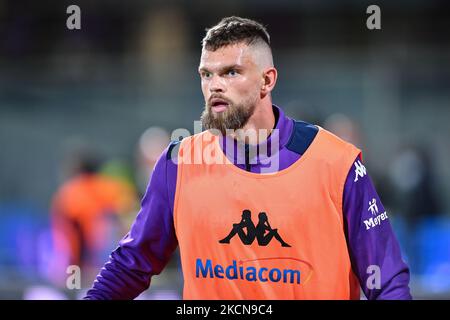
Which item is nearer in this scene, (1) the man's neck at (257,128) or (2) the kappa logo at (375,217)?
(2) the kappa logo at (375,217)

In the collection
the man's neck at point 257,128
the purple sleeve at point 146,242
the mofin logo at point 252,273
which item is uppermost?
the man's neck at point 257,128

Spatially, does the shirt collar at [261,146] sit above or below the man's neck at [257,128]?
below

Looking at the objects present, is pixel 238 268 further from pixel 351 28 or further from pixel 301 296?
pixel 351 28

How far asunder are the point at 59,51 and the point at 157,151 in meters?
6.19

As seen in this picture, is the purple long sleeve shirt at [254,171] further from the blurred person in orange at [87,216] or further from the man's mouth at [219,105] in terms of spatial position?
the blurred person in orange at [87,216]

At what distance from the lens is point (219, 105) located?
4273 millimetres

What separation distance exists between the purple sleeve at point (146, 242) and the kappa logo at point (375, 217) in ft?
3.07

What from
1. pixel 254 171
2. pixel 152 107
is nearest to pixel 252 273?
pixel 254 171

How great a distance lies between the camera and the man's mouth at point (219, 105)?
4.26 meters

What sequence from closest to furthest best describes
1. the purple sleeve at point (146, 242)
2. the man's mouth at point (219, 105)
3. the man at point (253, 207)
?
the man at point (253, 207), the man's mouth at point (219, 105), the purple sleeve at point (146, 242)

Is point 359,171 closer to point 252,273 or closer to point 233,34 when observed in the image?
point 252,273

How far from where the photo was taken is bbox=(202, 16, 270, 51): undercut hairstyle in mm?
4266

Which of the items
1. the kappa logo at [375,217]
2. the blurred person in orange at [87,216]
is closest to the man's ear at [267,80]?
the kappa logo at [375,217]

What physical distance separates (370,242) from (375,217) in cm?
12
